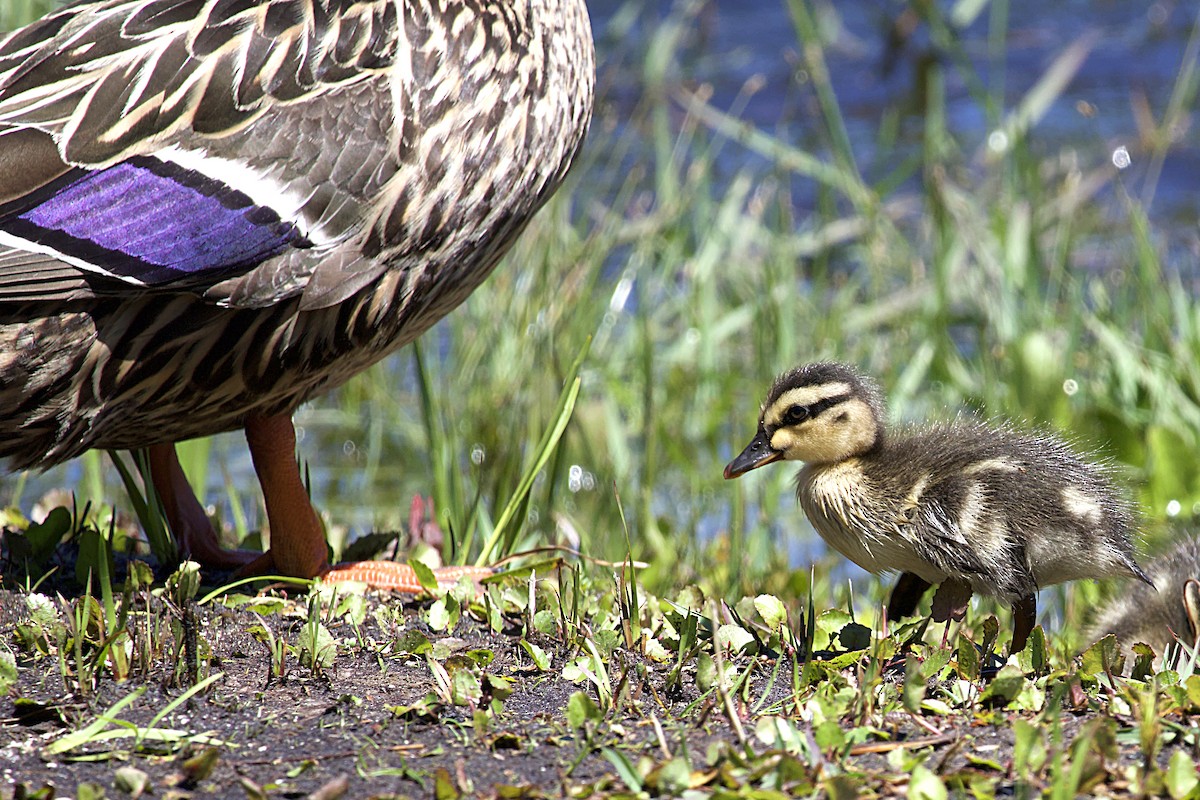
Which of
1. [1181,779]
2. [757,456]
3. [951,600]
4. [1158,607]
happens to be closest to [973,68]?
[1158,607]

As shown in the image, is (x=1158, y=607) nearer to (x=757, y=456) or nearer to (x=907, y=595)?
(x=907, y=595)

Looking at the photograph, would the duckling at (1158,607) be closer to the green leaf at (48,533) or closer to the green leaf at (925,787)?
the green leaf at (925,787)

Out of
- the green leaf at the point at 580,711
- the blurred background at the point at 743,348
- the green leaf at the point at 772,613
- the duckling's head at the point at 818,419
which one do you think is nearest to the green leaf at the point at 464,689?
the green leaf at the point at 580,711

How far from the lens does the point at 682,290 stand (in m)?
7.92

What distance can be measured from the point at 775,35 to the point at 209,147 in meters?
8.91

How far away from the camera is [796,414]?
421 cm

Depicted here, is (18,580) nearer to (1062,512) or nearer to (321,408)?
(1062,512)

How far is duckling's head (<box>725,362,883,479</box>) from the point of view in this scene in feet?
13.7

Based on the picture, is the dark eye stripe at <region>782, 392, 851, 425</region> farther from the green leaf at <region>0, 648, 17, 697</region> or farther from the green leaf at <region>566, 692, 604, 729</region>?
the green leaf at <region>0, 648, 17, 697</region>

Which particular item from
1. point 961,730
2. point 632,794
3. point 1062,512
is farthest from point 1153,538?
point 632,794

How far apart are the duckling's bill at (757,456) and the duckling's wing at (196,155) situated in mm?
1142

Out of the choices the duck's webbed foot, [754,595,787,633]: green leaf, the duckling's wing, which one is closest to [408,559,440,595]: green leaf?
the duckling's wing

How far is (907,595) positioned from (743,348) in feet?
11.5

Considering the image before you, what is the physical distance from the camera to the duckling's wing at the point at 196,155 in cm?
355
